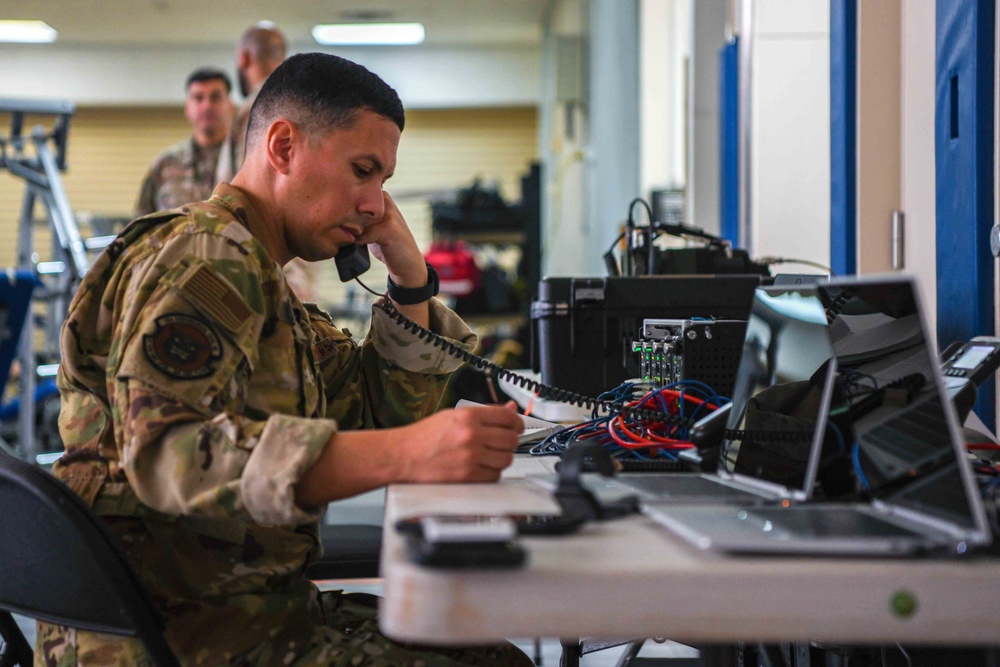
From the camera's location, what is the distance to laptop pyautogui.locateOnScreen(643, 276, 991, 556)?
0.76 meters

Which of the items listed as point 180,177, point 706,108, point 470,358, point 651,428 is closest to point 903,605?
point 651,428

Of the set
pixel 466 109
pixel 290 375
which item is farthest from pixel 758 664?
pixel 466 109

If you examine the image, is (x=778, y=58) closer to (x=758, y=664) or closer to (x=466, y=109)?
(x=758, y=664)

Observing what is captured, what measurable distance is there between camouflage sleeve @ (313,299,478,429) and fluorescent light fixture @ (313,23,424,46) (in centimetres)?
940

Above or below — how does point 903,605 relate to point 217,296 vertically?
below

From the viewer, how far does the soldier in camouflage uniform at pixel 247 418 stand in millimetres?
972

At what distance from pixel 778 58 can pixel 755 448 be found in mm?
2696

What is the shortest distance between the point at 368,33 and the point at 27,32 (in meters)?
3.48

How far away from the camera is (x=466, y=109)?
38.9ft

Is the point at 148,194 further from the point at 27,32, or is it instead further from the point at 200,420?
the point at 27,32

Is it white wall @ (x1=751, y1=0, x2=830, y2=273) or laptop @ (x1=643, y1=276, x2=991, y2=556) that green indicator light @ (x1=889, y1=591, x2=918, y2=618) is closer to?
laptop @ (x1=643, y1=276, x2=991, y2=556)

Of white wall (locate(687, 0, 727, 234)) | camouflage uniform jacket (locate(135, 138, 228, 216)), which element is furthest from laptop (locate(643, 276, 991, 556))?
camouflage uniform jacket (locate(135, 138, 228, 216))

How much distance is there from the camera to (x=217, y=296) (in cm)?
107

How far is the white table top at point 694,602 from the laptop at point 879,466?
0.05 m
